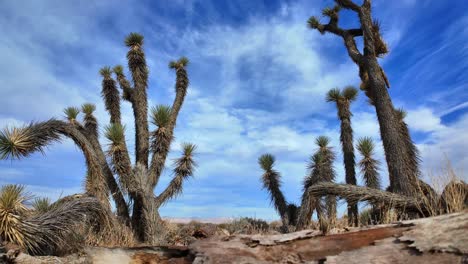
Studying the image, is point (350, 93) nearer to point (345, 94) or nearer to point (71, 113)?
point (345, 94)

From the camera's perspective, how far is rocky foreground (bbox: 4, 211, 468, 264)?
356cm

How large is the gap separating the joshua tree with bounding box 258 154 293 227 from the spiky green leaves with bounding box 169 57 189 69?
18.6 feet

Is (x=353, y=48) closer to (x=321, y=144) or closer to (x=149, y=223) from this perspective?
(x=321, y=144)

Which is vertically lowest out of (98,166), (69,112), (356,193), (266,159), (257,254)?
(257,254)

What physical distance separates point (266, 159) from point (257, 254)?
13.1 metres

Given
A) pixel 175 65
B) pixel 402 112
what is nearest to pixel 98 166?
pixel 175 65

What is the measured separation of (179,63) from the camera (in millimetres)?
18312

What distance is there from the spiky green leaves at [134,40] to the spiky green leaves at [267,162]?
7.57 meters

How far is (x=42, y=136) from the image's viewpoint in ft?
36.7

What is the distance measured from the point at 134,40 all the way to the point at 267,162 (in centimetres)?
804

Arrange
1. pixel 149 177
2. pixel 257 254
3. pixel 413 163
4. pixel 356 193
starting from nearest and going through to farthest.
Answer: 1. pixel 257 254
2. pixel 356 193
3. pixel 149 177
4. pixel 413 163

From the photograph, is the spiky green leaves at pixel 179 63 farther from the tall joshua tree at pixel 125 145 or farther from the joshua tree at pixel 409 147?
the joshua tree at pixel 409 147

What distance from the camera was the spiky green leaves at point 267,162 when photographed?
17.2 metres

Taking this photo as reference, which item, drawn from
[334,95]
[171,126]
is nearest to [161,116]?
[171,126]
